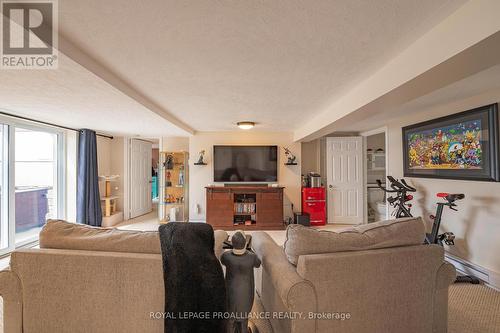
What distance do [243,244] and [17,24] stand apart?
188 centimetres

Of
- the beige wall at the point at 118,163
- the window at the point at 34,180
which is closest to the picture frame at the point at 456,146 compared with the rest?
the beige wall at the point at 118,163

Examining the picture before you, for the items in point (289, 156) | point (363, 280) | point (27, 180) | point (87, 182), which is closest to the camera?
point (363, 280)

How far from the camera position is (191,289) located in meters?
1.27

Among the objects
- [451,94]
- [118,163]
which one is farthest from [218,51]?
[118,163]

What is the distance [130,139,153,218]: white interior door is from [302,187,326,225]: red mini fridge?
433cm

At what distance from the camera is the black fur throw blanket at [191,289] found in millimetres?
1263

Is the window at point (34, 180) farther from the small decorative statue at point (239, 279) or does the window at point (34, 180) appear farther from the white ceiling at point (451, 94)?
the white ceiling at point (451, 94)

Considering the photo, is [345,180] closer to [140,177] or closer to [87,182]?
[140,177]

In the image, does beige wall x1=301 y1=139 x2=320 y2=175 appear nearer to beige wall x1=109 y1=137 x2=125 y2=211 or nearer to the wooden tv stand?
the wooden tv stand

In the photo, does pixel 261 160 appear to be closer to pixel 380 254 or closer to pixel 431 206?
pixel 431 206

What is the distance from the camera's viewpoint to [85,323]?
1.37m

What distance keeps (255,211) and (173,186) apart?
212 centimetres

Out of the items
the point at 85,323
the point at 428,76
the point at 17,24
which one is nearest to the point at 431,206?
the point at 428,76

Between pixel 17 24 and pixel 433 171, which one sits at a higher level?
pixel 17 24
